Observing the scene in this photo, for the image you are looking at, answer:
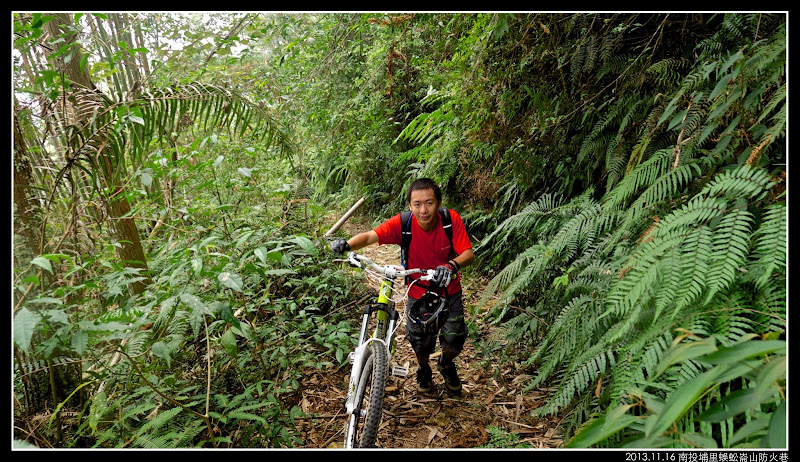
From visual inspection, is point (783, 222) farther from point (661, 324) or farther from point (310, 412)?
point (310, 412)

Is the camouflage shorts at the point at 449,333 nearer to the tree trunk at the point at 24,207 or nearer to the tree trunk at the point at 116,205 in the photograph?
the tree trunk at the point at 116,205

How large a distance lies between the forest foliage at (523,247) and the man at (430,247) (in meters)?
0.31

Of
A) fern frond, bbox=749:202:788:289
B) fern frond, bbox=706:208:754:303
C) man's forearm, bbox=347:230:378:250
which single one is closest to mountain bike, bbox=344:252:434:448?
man's forearm, bbox=347:230:378:250

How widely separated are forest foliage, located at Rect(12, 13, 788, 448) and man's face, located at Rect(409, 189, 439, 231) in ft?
2.65

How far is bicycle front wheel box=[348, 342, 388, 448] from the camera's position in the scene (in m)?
2.28

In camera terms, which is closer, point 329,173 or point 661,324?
point 661,324

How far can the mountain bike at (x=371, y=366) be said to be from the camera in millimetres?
2291

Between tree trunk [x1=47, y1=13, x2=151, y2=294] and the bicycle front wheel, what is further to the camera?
tree trunk [x1=47, y1=13, x2=151, y2=294]

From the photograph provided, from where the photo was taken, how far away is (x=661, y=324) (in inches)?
74.6

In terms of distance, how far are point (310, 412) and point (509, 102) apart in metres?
3.13

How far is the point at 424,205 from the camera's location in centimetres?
293

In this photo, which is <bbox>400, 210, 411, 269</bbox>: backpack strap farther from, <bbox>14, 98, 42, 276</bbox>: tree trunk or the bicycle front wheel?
<bbox>14, 98, 42, 276</bbox>: tree trunk

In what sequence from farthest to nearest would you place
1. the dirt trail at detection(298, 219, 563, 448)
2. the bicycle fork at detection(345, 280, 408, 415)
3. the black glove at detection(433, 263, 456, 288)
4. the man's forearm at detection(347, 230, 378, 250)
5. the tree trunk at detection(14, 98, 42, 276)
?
the dirt trail at detection(298, 219, 563, 448) → the man's forearm at detection(347, 230, 378, 250) → the bicycle fork at detection(345, 280, 408, 415) → the black glove at detection(433, 263, 456, 288) → the tree trunk at detection(14, 98, 42, 276)
